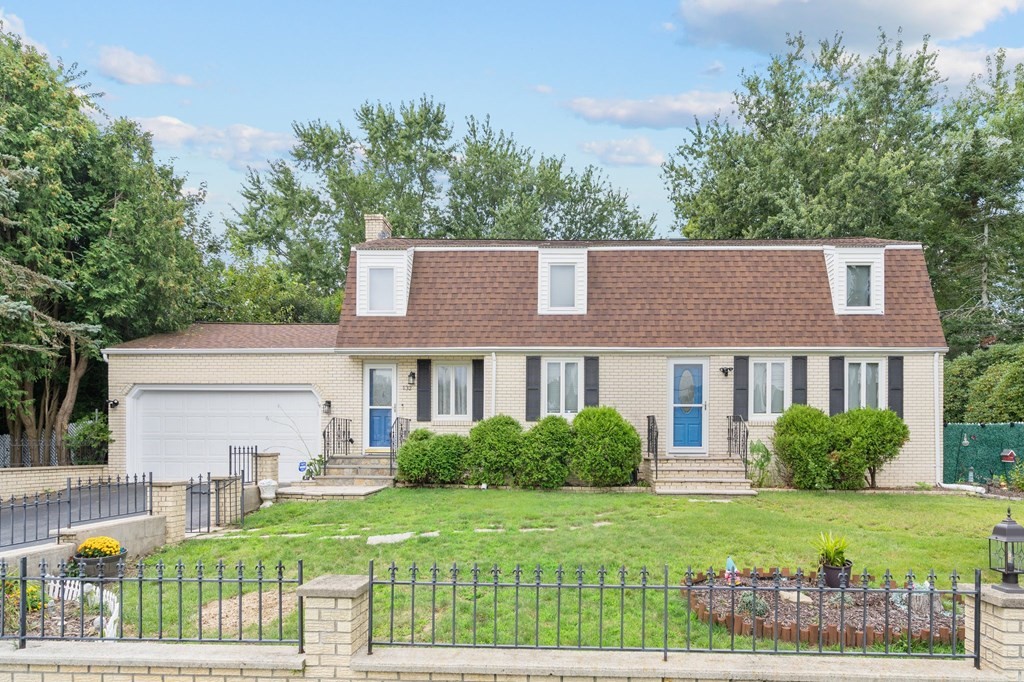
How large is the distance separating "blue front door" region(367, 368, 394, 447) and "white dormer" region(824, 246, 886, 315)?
35.9 ft

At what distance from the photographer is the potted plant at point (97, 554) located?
9.98 metres

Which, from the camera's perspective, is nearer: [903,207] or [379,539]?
[379,539]

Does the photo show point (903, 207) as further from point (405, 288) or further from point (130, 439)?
point (130, 439)

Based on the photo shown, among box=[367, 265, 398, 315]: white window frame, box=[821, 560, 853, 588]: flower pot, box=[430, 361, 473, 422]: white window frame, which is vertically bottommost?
box=[821, 560, 853, 588]: flower pot

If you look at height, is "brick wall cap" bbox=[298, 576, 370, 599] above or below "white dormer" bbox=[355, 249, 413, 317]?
below

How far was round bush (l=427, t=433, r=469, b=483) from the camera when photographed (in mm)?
17297

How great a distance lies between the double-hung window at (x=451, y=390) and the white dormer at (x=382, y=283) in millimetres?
1795

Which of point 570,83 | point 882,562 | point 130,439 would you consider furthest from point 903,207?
point 130,439

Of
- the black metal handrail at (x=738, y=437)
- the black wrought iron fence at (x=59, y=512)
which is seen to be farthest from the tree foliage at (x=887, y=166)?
the black wrought iron fence at (x=59, y=512)

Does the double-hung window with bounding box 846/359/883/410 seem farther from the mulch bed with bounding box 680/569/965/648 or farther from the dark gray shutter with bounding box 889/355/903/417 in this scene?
the mulch bed with bounding box 680/569/965/648

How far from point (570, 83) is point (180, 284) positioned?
47.9 ft

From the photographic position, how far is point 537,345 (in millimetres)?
19094

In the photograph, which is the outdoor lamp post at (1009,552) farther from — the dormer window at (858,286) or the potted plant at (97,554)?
the dormer window at (858,286)

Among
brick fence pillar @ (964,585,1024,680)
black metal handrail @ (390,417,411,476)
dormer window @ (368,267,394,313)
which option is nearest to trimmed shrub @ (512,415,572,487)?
black metal handrail @ (390,417,411,476)
